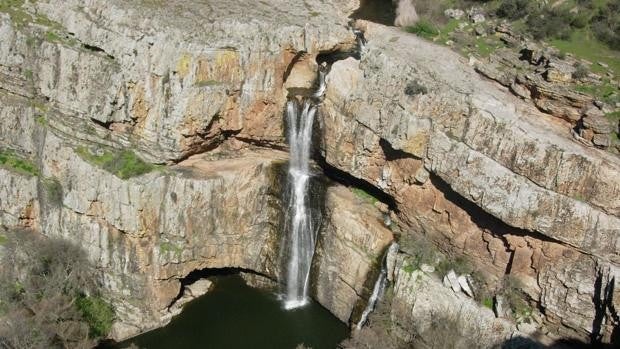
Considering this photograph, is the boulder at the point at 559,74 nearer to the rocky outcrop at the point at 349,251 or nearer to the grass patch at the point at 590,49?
the grass patch at the point at 590,49

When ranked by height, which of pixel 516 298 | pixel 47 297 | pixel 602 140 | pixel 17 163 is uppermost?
pixel 602 140

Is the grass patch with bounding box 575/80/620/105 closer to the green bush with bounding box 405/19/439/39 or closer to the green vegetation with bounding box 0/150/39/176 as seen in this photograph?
the green bush with bounding box 405/19/439/39

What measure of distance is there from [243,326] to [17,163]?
12.5 metres

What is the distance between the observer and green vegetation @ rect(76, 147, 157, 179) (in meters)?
26.6

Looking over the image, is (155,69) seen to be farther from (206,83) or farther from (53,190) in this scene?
(53,190)

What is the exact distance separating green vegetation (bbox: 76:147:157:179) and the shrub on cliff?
414 cm

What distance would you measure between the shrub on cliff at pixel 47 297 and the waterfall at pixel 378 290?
11206 mm

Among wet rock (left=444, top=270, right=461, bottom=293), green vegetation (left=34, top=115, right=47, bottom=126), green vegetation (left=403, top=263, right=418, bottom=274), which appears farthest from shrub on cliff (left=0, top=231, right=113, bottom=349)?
wet rock (left=444, top=270, right=461, bottom=293)

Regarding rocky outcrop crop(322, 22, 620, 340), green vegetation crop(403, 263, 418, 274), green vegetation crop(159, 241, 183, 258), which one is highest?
rocky outcrop crop(322, 22, 620, 340)

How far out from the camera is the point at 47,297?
85.5 ft

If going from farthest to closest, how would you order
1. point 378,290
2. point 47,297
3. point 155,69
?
point 378,290 < point 47,297 < point 155,69

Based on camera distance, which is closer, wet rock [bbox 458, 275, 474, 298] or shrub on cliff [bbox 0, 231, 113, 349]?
shrub on cliff [bbox 0, 231, 113, 349]

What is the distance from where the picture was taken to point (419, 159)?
25.3 m

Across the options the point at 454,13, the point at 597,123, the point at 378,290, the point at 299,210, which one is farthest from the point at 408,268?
the point at 454,13
